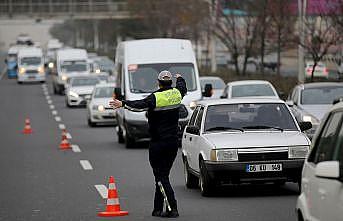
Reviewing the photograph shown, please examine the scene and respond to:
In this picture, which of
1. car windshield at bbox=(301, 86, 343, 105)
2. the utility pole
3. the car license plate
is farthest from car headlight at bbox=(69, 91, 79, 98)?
the car license plate

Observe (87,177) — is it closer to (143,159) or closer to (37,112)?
(143,159)

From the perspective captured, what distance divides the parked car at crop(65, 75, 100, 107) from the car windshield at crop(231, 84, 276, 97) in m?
18.8

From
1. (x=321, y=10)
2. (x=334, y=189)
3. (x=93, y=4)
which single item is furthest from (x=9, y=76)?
(x=334, y=189)

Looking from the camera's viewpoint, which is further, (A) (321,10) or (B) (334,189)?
(A) (321,10)

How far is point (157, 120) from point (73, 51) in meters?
53.1

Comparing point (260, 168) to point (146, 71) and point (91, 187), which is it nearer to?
point (91, 187)

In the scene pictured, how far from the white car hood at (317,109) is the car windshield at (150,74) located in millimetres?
2867

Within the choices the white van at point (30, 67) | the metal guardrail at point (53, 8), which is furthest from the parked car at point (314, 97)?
the metal guardrail at point (53, 8)

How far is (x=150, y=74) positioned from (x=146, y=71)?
0.40 ft

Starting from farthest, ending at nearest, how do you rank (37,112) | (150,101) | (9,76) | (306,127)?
(9,76)
(37,112)
(306,127)
(150,101)

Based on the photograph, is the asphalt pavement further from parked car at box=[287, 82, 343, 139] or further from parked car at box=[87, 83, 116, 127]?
parked car at box=[287, 82, 343, 139]

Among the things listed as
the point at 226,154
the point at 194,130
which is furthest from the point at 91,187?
the point at 226,154

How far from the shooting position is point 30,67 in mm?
75875

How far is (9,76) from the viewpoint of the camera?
92.2m
